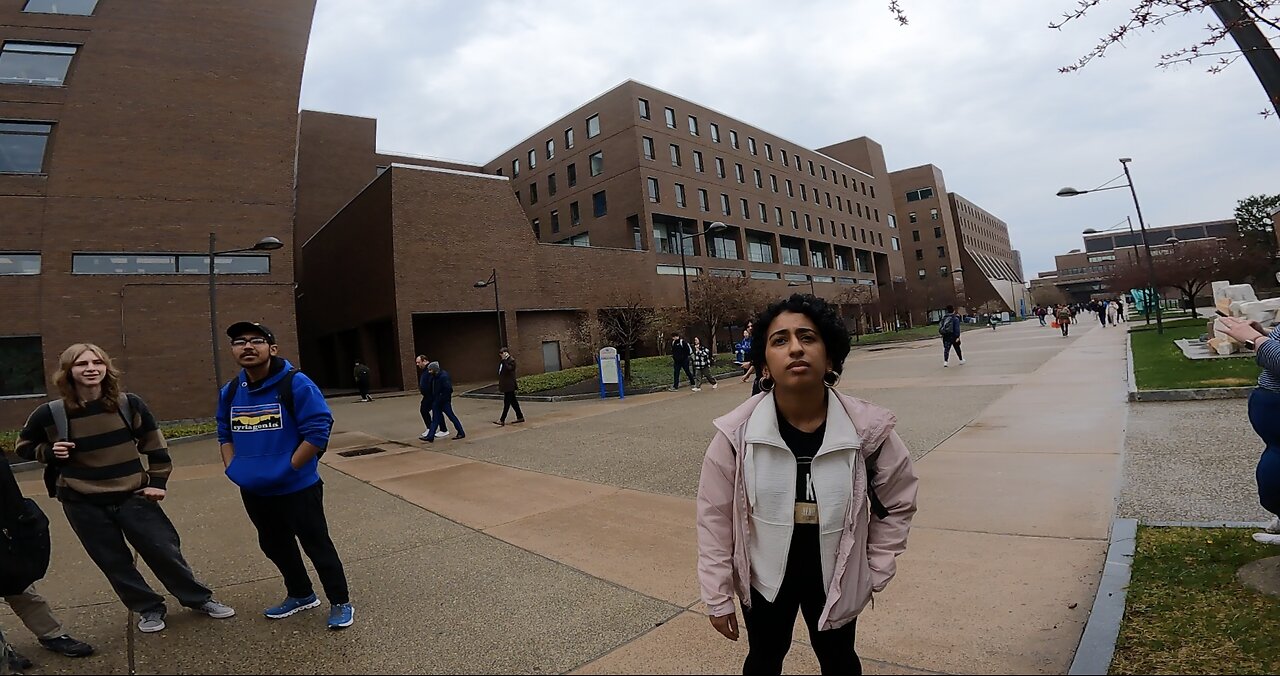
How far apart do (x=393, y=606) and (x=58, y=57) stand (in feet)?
99.2

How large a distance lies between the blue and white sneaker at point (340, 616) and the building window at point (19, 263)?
26215 mm

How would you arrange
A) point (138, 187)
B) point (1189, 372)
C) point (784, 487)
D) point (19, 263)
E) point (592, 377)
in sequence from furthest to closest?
point (592, 377) < point (138, 187) < point (19, 263) < point (1189, 372) < point (784, 487)

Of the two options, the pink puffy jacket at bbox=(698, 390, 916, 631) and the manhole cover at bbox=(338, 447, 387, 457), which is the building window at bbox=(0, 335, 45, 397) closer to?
the manhole cover at bbox=(338, 447, 387, 457)

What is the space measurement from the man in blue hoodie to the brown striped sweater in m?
0.52

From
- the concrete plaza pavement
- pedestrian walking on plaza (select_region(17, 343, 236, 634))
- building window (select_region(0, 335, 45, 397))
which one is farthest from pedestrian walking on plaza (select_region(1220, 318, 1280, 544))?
building window (select_region(0, 335, 45, 397))

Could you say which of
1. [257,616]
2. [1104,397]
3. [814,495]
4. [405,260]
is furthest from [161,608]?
[405,260]

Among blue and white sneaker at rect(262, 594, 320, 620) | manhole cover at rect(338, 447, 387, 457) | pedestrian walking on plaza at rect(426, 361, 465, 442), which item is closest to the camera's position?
blue and white sneaker at rect(262, 594, 320, 620)

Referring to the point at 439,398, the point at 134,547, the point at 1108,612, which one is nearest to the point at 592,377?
the point at 439,398

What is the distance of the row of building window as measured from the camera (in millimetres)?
20859

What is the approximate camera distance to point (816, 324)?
6.91 ft

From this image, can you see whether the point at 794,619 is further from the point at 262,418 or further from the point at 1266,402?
the point at 262,418

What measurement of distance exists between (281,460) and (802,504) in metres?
3.02

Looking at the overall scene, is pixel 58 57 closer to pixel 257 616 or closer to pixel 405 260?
pixel 405 260

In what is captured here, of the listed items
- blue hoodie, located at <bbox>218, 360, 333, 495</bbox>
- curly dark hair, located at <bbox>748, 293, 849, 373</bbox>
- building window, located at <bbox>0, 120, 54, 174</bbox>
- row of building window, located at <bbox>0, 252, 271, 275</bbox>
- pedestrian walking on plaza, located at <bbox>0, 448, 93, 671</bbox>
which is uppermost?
building window, located at <bbox>0, 120, 54, 174</bbox>
